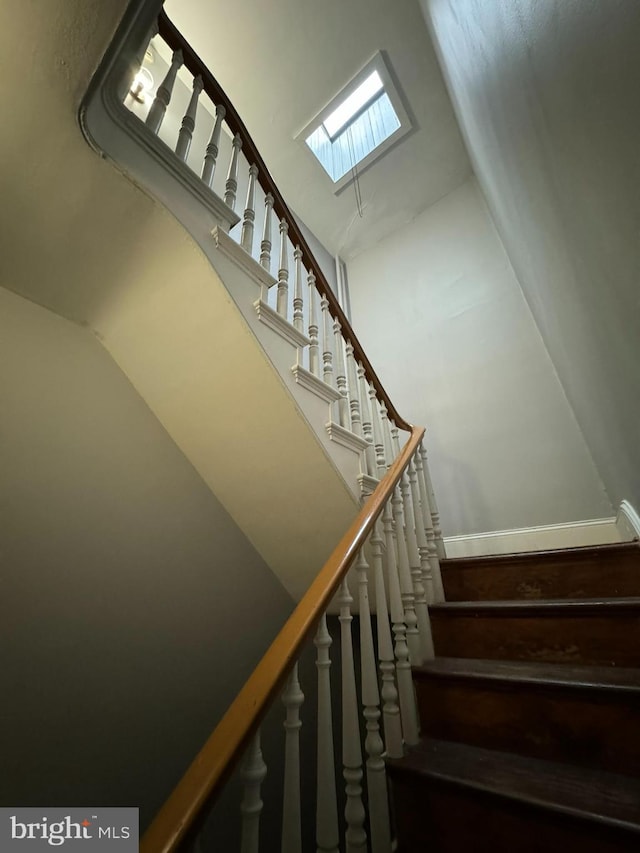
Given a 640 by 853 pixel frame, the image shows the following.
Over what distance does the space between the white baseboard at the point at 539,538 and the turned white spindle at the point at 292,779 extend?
66.4 inches

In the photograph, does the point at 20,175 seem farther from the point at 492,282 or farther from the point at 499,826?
the point at 492,282

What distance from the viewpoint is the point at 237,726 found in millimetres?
622

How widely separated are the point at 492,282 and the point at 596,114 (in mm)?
2646

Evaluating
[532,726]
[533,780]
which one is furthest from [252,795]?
[532,726]

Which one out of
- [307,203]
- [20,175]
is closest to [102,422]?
[20,175]

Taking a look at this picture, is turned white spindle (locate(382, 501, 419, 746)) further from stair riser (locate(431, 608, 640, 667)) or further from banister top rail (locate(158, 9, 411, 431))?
banister top rail (locate(158, 9, 411, 431))

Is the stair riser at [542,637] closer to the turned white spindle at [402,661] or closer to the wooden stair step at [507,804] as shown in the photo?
the turned white spindle at [402,661]

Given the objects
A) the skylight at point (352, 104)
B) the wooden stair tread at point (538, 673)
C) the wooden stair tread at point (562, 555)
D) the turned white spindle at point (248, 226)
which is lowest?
the wooden stair tread at point (538, 673)

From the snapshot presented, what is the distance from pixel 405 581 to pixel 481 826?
631mm

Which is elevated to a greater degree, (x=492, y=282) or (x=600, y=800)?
(x=492, y=282)

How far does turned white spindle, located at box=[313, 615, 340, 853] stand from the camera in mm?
733

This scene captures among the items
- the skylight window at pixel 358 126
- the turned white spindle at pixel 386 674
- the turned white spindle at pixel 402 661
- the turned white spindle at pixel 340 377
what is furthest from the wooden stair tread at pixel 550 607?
the skylight window at pixel 358 126

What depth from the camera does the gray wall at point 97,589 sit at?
111 centimetres

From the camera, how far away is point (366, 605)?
1060mm
